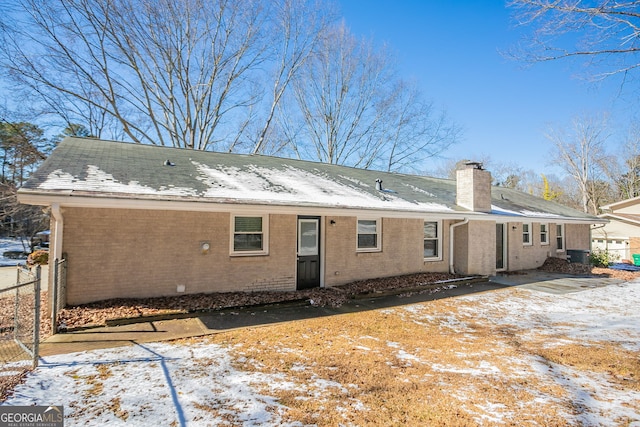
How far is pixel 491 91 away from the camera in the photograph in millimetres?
14438

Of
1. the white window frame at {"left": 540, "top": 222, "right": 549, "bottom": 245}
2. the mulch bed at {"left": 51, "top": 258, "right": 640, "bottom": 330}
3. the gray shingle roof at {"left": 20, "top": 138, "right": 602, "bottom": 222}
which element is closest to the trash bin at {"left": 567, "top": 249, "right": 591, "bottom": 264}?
the white window frame at {"left": 540, "top": 222, "right": 549, "bottom": 245}

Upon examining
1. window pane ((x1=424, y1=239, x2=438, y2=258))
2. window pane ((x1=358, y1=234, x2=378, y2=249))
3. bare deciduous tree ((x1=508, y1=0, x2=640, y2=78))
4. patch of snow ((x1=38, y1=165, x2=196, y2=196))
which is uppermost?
bare deciduous tree ((x1=508, y1=0, x2=640, y2=78))

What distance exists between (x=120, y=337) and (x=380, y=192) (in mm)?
8562

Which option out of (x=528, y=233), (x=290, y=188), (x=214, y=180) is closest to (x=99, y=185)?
(x=214, y=180)

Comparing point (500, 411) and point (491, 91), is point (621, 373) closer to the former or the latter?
point (500, 411)

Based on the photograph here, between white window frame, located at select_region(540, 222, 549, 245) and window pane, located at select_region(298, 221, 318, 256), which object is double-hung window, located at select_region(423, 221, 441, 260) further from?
white window frame, located at select_region(540, 222, 549, 245)

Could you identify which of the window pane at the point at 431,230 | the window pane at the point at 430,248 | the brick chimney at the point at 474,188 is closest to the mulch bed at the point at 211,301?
the window pane at the point at 430,248

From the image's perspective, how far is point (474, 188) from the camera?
12.4 meters

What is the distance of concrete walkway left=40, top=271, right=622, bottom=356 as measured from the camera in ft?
17.0

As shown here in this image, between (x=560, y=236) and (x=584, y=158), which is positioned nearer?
(x=560, y=236)

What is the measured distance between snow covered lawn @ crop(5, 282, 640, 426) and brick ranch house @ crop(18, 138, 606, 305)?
97.3 inches

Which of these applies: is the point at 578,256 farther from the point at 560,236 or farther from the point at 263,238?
the point at 263,238

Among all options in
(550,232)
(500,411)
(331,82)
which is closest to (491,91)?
(550,232)

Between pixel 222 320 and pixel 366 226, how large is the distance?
5.34m
